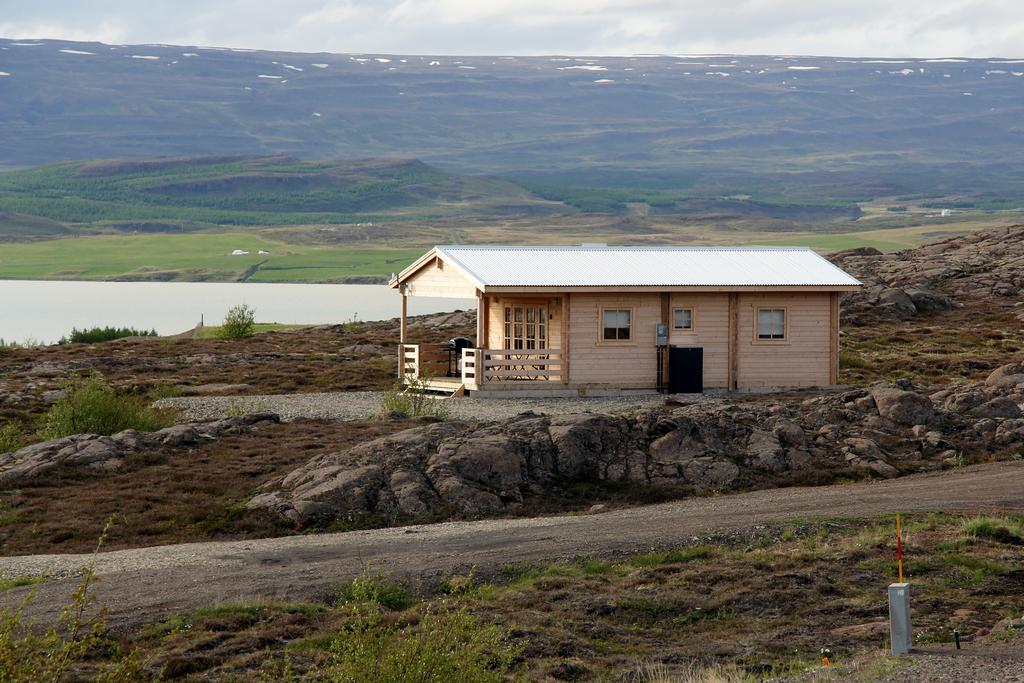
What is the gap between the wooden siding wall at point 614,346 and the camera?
29.7 m

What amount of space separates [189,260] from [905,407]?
111028 millimetres

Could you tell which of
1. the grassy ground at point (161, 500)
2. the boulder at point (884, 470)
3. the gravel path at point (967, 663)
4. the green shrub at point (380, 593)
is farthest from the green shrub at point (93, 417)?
the gravel path at point (967, 663)

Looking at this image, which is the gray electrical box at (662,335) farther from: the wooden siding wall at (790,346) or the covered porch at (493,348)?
the covered porch at (493,348)

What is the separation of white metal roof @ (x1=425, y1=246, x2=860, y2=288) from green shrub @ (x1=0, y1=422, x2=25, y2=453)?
9.65 metres

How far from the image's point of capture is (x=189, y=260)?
127812 millimetres

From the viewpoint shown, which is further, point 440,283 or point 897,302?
point 897,302

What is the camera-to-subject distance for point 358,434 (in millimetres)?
23141

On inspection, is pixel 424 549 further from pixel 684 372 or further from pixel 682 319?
pixel 682 319

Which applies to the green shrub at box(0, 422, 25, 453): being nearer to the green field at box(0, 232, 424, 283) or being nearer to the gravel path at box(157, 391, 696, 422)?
the gravel path at box(157, 391, 696, 422)

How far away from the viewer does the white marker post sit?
11125 mm

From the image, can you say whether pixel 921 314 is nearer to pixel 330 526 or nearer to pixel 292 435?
pixel 292 435

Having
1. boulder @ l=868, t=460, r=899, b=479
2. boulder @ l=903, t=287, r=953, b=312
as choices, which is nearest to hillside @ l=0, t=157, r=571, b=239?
boulder @ l=903, t=287, r=953, b=312

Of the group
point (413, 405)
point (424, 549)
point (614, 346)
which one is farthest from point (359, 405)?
point (424, 549)

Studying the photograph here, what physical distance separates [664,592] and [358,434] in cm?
1038
